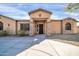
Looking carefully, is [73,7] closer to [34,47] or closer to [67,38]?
[67,38]

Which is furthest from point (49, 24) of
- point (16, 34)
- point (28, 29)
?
point (16, 34)

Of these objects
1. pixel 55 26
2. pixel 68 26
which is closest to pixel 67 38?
pixel 68 26

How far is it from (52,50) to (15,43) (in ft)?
2.58

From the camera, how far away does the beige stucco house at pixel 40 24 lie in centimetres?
330

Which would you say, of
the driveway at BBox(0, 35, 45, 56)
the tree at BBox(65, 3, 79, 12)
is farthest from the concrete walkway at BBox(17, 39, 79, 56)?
the tree at BBox(65, 3, 79, 12)

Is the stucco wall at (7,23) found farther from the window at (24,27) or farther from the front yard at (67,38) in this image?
the front yard at (67,38)

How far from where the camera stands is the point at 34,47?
10.4ft

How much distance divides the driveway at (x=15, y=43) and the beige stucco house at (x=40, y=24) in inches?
5.3

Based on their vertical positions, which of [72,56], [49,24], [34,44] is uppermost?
[49,24]

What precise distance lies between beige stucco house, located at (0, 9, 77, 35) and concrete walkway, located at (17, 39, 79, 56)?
30 cm

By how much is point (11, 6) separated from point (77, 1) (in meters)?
1.36

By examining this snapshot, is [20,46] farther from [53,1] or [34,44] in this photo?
[53,1]

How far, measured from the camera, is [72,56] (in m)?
3.08

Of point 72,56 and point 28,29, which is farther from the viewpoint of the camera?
point 28,29
